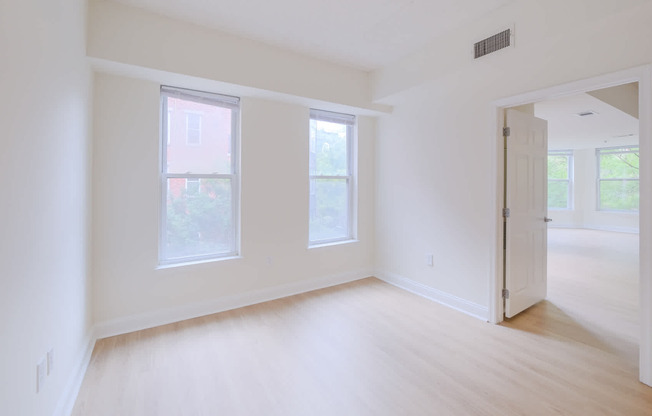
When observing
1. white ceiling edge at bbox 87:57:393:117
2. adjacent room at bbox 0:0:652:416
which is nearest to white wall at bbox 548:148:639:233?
adjacent room at bbox 0:0:652:416

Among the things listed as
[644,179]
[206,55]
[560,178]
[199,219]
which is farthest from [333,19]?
[560,178]

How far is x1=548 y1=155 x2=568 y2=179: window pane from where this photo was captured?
30.8 feet

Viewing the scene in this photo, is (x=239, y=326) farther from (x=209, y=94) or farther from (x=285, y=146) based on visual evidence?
(x=209, y=94)

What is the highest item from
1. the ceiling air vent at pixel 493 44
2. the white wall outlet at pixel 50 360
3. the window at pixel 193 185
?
the ceiling air vent at pixel 493 44

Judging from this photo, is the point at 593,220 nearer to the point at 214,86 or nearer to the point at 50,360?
the point at 214,86

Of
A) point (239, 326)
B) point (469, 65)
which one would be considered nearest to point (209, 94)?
point (239, 326)

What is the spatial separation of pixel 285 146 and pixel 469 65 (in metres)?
2.07

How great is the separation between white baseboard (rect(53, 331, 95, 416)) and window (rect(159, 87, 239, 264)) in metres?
0.91

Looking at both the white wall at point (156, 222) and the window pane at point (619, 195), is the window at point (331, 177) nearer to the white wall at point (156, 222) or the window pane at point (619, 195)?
the white wall at point (156, 222)

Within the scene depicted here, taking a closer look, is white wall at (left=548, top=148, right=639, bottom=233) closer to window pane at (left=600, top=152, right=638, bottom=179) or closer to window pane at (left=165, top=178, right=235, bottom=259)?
window pane at (left=600, top=152, right=638, bottom=179)

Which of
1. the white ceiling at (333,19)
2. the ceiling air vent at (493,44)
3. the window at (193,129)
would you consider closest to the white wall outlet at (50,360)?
the window at (193,129)

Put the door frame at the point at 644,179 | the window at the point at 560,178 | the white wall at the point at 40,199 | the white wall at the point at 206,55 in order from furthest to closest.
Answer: the window at the point at 560,178 < the white wall at the point at 206,55 < the door frame at the point at 644,179 < the white wall at the point at 40,199

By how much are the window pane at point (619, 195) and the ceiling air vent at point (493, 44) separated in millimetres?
9118

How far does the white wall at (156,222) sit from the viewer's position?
2.57 m
